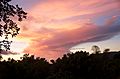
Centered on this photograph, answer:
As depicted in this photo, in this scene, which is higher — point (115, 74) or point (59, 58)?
point (59, 58)

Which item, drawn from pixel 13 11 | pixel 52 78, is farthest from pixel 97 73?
pixel 13 11

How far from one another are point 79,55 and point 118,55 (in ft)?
43.6

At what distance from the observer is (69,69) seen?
55969 millimetres

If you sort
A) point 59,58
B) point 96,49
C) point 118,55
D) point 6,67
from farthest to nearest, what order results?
1. point 96,49
2. point 118,55
3. point 59,58
4. point 6,67

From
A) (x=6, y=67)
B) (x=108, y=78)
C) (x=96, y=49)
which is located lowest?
(x=108, y=78)

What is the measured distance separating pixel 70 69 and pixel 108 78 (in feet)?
20.8

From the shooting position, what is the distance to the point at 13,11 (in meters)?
21.7

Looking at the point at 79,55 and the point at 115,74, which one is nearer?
the point at 115,74

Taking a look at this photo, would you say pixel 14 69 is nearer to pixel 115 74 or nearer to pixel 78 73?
pixel 78 73

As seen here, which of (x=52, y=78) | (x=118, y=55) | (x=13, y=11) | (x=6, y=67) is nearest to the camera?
(x=13, y=11)

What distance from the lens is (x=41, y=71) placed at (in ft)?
189

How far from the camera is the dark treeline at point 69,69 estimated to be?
54.6 metres

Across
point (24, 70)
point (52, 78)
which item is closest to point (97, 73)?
point (52, 78)

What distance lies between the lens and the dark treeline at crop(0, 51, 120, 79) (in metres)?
A: 54.6
